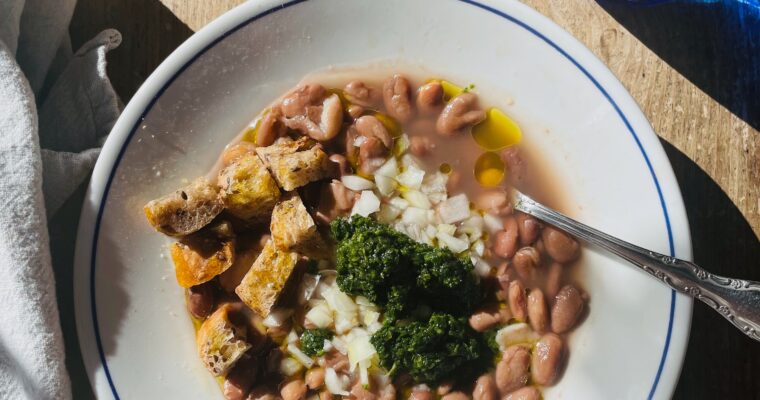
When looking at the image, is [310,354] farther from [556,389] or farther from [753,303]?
[753,303]

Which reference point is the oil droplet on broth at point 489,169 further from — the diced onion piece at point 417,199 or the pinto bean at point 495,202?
the diced onion piece at point 417,199

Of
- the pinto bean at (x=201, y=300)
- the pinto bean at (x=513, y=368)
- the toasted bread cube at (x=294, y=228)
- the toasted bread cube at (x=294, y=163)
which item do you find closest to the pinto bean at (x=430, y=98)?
the toasted bread cube at (x=294, y=163)

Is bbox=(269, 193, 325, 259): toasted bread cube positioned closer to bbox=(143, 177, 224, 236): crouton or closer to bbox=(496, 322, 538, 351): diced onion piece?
bbox=(143, 177, 224, 236): crouton

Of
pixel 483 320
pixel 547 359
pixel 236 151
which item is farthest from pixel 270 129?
pixel 547 359

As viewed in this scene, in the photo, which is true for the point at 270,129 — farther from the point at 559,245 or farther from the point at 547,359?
the point at 547,359

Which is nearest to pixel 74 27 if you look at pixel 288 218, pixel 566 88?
pixel 288 218

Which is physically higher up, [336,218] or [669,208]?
[669,208]
